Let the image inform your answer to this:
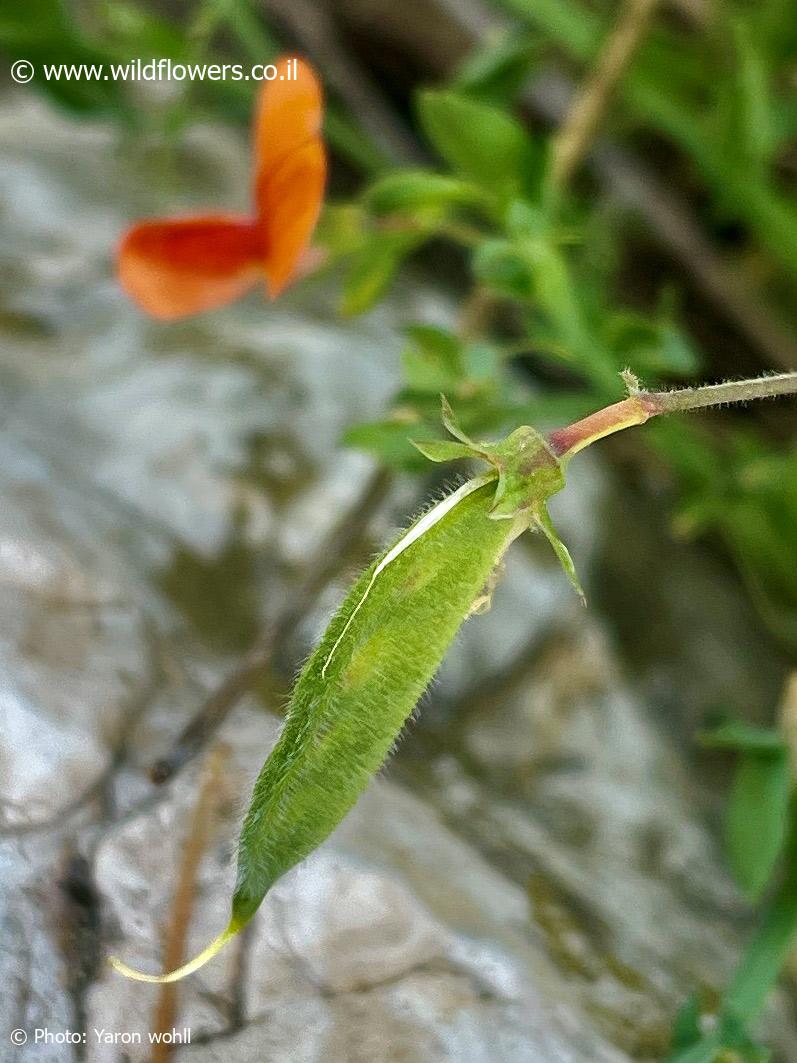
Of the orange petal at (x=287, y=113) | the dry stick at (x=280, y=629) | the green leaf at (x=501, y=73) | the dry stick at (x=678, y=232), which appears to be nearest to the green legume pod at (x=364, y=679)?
the dry stick at (x=280, y=629)

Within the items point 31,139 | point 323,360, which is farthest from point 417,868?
point 31,139

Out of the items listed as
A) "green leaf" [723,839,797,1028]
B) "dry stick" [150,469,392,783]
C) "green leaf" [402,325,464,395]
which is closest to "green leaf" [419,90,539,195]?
"green leaf" [402,325,464,395]

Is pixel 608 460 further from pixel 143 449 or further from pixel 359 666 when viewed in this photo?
pixel 359 666

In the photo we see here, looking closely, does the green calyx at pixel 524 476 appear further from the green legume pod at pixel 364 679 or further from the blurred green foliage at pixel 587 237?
the blurred green foliage at pixel 587 237

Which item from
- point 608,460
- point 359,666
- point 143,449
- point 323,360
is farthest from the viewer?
point 608,460

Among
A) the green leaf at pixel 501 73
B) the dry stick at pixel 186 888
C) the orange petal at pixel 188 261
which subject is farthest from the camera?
the green leaf at pixel 501 73

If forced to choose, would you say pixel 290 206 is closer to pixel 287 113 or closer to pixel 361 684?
pixel 287 113
